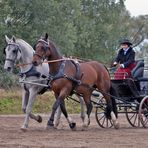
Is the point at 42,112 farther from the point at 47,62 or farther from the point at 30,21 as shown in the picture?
the point at 30,21

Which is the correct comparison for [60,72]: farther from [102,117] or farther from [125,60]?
[102,117]

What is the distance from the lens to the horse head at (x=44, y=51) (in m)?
13.7

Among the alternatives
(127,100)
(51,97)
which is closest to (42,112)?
(51,97)

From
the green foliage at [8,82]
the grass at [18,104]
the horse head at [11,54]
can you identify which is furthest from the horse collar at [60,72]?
the green foliage at [8,82]

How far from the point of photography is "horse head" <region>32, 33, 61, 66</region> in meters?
13.7

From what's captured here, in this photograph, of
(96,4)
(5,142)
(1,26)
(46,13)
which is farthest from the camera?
(96,4)

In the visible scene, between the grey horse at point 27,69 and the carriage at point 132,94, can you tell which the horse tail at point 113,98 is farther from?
the grey horse at point 27,69

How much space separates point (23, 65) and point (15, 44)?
1.80ft

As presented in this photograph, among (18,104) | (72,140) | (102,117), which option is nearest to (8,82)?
(18,104)

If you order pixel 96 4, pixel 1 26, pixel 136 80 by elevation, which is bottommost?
pixel 136 80

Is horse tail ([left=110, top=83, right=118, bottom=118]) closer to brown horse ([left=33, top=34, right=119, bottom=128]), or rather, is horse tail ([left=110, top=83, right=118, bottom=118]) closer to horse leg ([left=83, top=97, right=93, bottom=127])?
brown horse ([left=33, top=34, right=119, bottom=128])

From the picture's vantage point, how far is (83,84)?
1450 cm

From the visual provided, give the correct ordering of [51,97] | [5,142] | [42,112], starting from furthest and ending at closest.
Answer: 1. [51,97]
2. [42,112]
3. [5,142]

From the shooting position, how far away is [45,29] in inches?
1460
